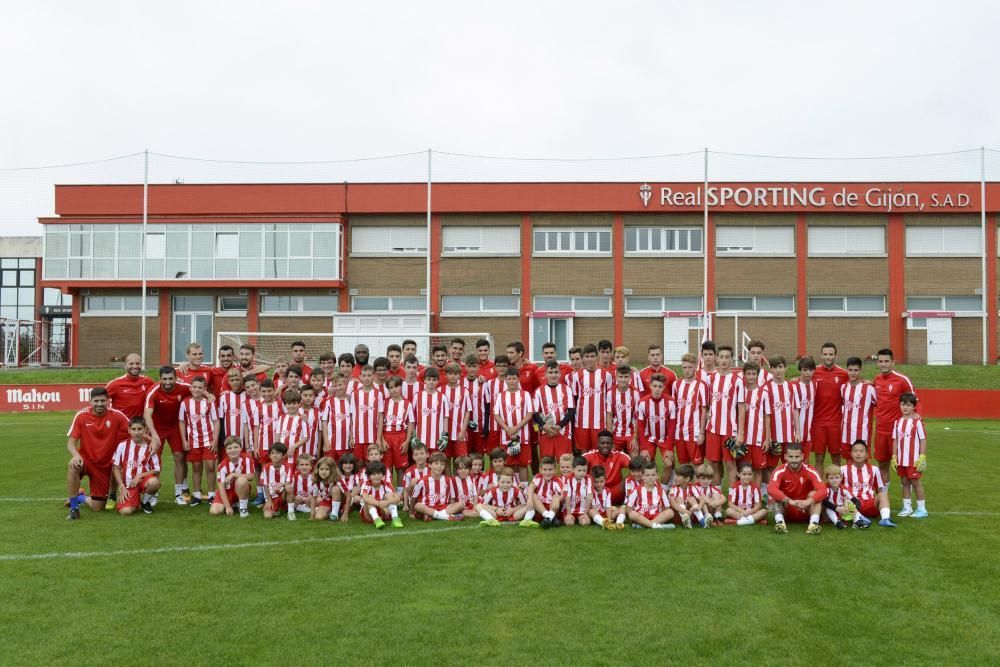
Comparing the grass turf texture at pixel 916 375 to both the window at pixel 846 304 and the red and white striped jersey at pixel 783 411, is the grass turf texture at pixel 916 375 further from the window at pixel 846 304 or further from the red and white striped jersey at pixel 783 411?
the red and white striped jersey at pixel 783 411

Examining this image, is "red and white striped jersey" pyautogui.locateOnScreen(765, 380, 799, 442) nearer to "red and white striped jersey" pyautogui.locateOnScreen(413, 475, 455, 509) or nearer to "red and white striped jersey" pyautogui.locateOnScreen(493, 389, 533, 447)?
"red and white striped jersey" pyautogui.locateOnScreen(493, 389, 533, 447)

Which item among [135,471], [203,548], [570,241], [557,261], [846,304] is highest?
[570,241]

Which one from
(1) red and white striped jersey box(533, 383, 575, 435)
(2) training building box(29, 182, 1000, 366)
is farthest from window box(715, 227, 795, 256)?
(1) red and white striped jersey box(533, 383, 575, 435)

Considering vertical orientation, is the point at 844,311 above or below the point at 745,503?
above

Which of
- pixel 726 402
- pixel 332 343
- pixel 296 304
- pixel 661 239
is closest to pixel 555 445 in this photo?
pixel 726 402

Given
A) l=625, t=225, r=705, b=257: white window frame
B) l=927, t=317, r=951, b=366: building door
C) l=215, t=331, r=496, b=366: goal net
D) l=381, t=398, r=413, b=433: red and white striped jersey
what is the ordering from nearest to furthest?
l=381, t=398, r=413, b=433: red and white striped jersey
l=215, t=331, r=496, b=366: goal net
l=927, t=317, r=951, b=366: building door
l=625, t=225, r=705, b=257: white window frame

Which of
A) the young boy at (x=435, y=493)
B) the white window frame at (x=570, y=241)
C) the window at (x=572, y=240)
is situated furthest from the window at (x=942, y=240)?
the young boy at (x=435, y=493)

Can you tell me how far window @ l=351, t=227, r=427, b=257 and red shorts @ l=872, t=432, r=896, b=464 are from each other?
21636 millimetres

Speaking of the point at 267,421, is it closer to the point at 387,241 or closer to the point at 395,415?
the point at 395,415

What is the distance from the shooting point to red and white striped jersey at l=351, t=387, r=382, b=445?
8.35 meters

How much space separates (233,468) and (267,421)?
61cm

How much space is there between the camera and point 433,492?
767 centimetres

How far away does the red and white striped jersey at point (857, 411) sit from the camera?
8.27 m

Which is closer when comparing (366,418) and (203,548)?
(203,548)
